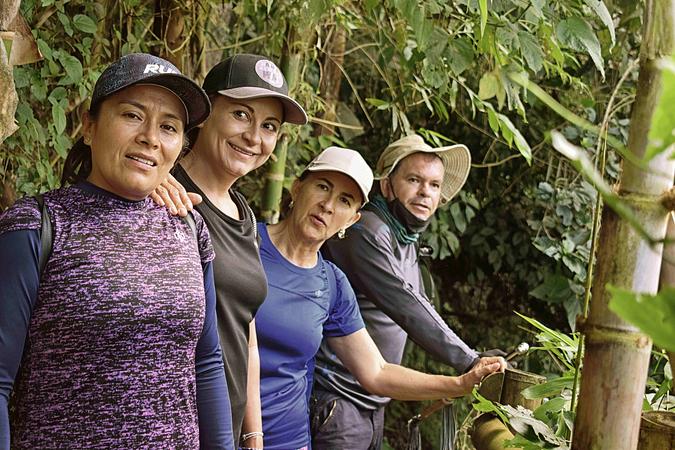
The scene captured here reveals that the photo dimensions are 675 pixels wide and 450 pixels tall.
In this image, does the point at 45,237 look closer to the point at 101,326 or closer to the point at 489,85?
the point at 101,326

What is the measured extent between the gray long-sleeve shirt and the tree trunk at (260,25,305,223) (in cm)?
64

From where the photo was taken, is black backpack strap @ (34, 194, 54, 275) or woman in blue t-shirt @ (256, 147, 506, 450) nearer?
black backpack strap @ (34, 194, 54, 275)

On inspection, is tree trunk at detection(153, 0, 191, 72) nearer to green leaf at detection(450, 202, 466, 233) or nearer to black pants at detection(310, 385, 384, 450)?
black pants at detection(310, 385, 384, 450)

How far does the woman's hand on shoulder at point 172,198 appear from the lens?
169 centimetres

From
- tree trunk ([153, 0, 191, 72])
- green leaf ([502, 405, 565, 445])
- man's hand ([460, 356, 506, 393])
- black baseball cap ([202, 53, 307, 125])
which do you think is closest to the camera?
green leaf ([502, 405, 565, 445])

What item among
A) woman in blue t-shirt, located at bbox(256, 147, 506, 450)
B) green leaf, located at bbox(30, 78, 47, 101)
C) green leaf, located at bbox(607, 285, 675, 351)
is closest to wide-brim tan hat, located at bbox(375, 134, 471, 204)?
woman in blue t-shirt, located at bbox(256, 147, 506, 450)

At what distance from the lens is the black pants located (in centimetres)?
274

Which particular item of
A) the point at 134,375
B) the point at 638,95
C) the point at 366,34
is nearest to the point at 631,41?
the point at 366,34

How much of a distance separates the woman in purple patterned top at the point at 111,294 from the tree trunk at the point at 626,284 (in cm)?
97

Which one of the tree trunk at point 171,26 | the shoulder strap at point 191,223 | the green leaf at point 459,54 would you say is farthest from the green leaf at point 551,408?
the tree trunk at point 171,26

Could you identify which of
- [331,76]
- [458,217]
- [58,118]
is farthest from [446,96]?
[58,118]

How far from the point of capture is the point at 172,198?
5.69 ft

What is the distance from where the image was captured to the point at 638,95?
68cm

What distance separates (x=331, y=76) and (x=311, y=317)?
236 centimetres
